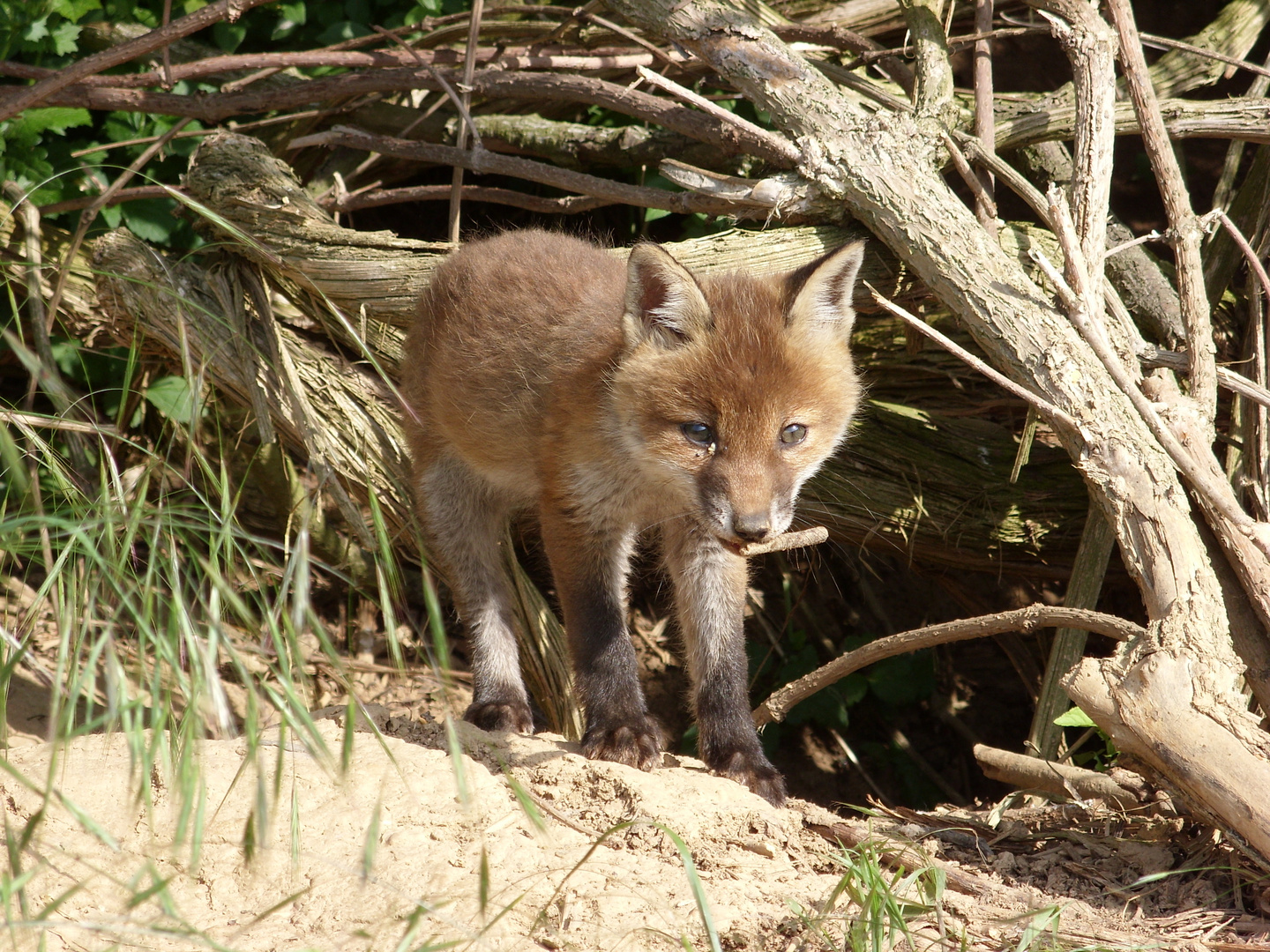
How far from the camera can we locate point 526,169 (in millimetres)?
4336

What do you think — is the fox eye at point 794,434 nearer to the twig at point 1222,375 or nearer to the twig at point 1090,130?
the twig at point 1090,130

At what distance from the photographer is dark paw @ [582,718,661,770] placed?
10.3ft

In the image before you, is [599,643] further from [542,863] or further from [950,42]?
[950,42]

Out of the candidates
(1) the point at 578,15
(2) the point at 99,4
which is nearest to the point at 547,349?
(1) the point at 578,15

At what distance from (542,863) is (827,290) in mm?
1901

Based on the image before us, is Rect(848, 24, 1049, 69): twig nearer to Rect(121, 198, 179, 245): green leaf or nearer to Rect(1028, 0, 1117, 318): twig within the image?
Rect(1028, 0, 1117, 318): twig

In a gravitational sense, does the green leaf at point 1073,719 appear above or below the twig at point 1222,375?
below

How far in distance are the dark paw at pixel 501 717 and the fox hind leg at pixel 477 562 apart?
45 mm

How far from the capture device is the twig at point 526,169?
4.06 metres

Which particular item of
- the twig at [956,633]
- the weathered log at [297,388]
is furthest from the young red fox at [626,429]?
the weathered log at [297,388]

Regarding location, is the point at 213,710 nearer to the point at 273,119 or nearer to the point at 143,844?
the point at 143,844

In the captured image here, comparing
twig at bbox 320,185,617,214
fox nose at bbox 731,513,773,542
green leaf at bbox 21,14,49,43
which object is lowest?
fox nose at bbox 731,513,773,542

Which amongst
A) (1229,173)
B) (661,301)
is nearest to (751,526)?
(661,301)

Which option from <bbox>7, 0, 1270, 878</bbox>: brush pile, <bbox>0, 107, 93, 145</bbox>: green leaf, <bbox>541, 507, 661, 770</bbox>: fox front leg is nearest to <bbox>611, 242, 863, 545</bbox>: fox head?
<bbox>541, 507, 661, 770</bbox>: fox front leg
